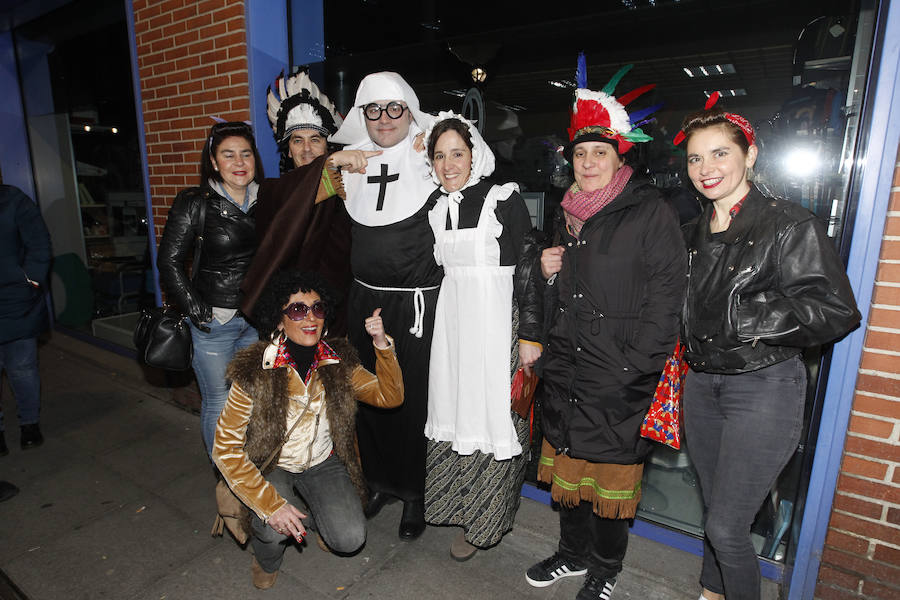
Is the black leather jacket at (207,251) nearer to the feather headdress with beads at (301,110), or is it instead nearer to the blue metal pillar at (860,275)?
the feather headdress with beads at (301,110)

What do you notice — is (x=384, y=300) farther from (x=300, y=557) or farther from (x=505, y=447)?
(x=300, y=557)

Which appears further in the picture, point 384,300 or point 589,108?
point 384,300

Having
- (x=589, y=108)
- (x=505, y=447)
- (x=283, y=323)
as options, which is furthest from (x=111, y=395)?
(x=589, y=108)

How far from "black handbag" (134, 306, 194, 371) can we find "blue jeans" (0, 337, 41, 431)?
1560 millimetres

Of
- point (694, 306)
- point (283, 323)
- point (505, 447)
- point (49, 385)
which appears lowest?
point (49, 385)

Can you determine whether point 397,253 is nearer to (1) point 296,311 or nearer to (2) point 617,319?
(1) point 296,311

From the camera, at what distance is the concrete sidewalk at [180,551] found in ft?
8.38

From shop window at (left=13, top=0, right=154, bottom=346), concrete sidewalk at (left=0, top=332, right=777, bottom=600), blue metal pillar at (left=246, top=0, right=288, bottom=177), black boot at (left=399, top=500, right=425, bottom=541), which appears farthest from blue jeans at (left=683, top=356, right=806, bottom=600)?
shop window at (left=13, top=0, right=154, bottom=346)

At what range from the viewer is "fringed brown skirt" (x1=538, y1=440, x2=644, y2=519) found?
7.14ft

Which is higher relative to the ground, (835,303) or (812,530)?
(835,303)

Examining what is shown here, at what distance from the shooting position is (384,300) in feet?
8.96

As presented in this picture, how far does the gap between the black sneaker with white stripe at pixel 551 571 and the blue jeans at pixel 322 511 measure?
85 cm

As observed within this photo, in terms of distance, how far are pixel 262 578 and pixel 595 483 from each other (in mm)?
1667

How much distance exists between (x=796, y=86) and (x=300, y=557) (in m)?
3.30
